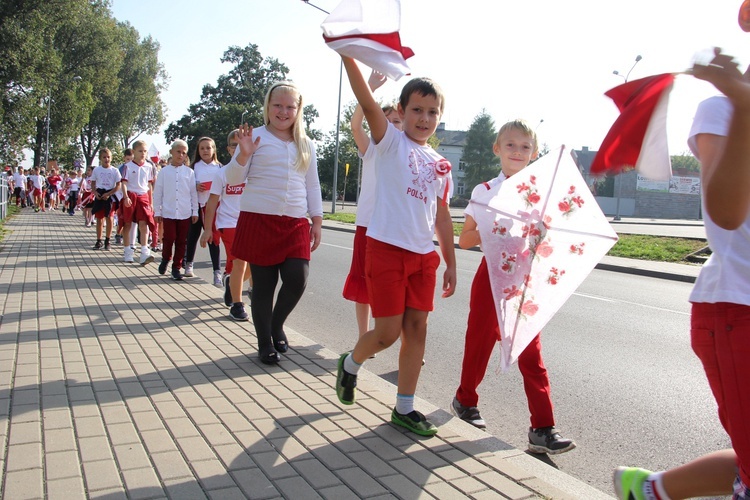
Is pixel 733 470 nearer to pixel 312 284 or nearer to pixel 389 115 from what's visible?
pixel 389 115

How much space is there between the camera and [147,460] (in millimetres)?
3092

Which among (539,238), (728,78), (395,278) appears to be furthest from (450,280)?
(728,78)

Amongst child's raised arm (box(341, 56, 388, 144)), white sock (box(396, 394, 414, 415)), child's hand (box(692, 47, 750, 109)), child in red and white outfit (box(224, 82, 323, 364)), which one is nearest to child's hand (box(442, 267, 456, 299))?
white sock (box(396, 394, 414, 415))

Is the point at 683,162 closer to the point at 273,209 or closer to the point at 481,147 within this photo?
the point at 273,209

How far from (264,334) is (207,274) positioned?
629 cm

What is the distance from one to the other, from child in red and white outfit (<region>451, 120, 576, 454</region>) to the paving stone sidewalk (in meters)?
0.27

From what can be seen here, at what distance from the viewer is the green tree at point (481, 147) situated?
82.4 meters

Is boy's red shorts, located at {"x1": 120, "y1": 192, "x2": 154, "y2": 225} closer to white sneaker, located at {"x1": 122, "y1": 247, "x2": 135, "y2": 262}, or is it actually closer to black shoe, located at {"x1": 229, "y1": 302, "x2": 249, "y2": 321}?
white sneaker, located at {"x1": 122, "y1": 247, "x2": 135, "y2": 262}

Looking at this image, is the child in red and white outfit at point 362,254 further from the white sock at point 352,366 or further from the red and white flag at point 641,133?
the red and white flag at point 641,133

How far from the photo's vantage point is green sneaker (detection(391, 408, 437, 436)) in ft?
11.7

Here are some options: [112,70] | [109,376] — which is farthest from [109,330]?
[112,70]

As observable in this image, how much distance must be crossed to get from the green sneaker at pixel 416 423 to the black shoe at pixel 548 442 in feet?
1.81

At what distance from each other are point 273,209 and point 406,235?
179 centimetres

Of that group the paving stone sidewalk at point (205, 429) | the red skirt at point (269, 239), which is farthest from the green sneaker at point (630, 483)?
the red skirt at point (269, 239)
